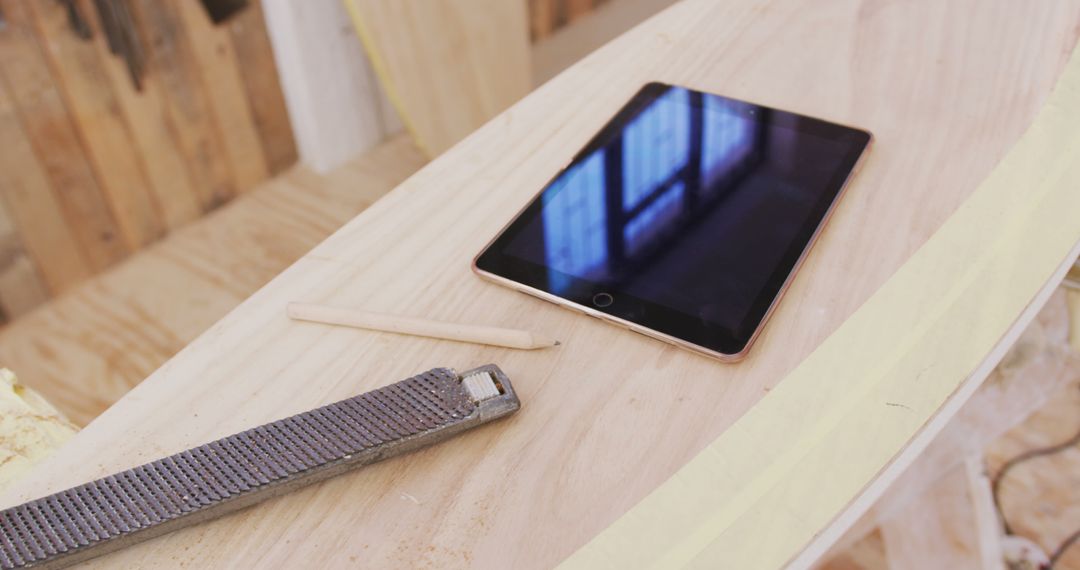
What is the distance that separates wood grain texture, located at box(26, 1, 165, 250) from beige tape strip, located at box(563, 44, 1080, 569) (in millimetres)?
1530

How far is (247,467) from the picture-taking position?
0.61 m

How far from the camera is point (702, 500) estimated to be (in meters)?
Answer: 0.60

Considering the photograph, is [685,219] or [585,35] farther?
[585,35]

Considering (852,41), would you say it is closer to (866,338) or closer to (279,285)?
(866,338)

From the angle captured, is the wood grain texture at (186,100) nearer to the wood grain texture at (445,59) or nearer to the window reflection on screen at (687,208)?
the wood grain texture at (445,59)

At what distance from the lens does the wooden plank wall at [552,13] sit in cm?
259

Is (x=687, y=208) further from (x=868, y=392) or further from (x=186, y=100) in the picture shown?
(x=186, y=100)

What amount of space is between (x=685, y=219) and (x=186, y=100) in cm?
145

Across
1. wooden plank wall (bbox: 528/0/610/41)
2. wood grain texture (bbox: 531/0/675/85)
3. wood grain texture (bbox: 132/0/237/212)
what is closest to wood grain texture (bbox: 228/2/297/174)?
wood grain texture (bbox: 132/0/237/212)

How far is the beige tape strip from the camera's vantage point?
594mm

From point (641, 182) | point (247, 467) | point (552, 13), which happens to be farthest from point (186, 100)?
point (247, 467)

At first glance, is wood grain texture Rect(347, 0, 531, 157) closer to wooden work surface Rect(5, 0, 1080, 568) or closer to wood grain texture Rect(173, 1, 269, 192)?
wood grain texture Rect(173, 1, 269, 192)

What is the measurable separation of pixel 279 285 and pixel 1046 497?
1.33m

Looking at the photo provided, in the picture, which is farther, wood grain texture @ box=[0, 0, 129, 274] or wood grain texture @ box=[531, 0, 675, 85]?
wood grain texture @ box=[531, 0, 675, 85]
